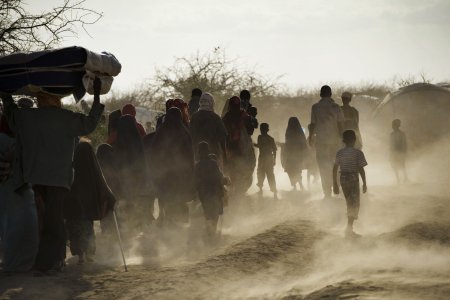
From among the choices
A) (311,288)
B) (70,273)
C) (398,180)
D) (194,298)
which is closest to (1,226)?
(70,273)

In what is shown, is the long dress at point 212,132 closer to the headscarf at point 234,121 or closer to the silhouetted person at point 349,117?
the headscarf at point 234,121

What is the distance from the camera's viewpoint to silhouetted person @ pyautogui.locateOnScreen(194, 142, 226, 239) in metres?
9.97

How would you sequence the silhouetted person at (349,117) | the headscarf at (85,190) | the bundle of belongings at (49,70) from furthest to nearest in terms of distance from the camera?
1. the silhouetted person at (349,117)
2. the headscarf at (85,190)
3. the bundle of belongings at (49,70)

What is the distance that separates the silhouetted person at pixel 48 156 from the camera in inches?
285

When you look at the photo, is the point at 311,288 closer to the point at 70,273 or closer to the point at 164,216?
the point at 70,273

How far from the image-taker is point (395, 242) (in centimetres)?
854

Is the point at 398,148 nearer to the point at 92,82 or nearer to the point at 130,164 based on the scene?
the point at 130,164

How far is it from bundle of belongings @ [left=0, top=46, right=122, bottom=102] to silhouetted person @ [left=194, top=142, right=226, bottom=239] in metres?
3.12

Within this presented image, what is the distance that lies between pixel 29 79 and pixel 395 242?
4543 mm

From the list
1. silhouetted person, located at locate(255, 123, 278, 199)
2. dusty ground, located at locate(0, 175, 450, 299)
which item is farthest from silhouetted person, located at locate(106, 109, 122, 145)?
silhouetted person, located at locate(255, 123, 278, 199)

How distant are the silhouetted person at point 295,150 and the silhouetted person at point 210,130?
13.5 feet

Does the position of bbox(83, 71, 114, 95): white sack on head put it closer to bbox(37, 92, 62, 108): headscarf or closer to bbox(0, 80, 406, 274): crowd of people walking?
bbox(0, 80, 406, 274): crowd of people walking

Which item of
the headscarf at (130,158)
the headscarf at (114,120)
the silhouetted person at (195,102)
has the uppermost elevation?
the silhouetted person at (195,102)

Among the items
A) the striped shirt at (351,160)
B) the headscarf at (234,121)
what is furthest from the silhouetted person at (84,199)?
the headscarf at (234,121)
